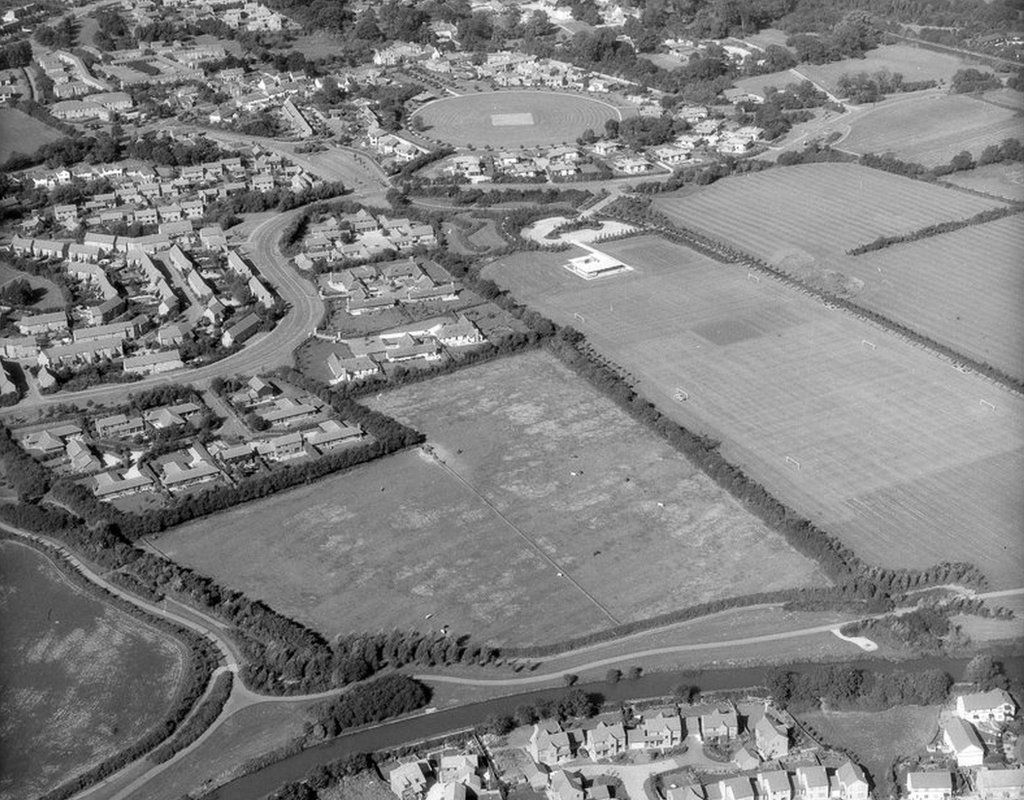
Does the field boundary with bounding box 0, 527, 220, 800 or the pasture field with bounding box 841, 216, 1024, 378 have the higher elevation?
the pasture field with bounding box 841, 216, 1024, 378

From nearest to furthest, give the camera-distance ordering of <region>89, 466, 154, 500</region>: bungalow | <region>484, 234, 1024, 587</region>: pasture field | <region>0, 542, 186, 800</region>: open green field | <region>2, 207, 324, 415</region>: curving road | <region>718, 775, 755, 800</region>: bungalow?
<region>718, 775, 755, 800</region>: bungalow, <region>0, 542, 186, 800</region>: open green field, <region>484, 234, 1024, 587</region>: pasture field, <region>89, 466, 154, 500</region>: bungalow, <region>2, 207, 324, 415</region>: curving road

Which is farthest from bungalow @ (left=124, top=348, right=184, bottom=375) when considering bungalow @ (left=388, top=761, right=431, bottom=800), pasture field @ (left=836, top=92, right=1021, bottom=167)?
pasture field @ (left=836, top=92, right=1021, bottom=167)

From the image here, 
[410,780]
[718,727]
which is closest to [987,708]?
[718,727]

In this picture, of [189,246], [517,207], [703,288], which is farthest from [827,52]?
[189,246]

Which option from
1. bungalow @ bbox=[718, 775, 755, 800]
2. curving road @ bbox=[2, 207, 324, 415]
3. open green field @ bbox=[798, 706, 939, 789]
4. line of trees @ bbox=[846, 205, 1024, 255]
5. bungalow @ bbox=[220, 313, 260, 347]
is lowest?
curving road @ bbox=[2, 207, 324, 415]

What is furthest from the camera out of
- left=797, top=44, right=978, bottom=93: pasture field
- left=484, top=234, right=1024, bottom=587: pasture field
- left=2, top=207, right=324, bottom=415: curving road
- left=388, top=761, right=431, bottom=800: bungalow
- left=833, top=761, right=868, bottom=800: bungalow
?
left=797, top=44, right=978, bottom=93: pasture field

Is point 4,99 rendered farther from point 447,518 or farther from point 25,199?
point 447,518

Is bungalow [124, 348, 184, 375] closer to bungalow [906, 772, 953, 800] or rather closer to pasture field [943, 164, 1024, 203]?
bungalow [906, 772, 953, 800]

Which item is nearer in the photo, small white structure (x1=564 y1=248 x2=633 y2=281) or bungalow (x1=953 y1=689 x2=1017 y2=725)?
bungalow (x1=953 y1=689 x2=1017 y2=725)

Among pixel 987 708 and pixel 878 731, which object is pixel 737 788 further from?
pixel 987 708
